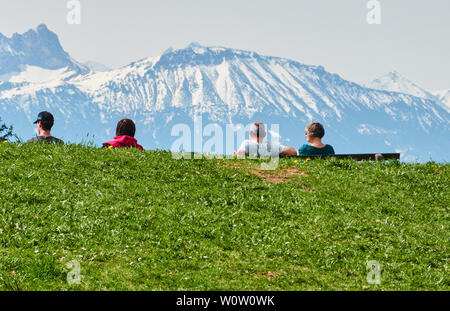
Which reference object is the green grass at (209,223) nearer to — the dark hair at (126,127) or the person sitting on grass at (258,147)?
the person sitting on grass at (258,147)

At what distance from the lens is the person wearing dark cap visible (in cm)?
1655

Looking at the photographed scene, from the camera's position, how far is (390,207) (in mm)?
13539

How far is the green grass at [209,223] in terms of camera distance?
9.13 m

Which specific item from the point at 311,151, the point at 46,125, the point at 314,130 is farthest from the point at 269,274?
the point at 46,125

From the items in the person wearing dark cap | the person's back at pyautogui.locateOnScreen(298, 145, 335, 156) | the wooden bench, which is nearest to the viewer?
the person wearing dark cap

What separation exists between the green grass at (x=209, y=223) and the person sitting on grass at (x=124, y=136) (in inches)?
46.8

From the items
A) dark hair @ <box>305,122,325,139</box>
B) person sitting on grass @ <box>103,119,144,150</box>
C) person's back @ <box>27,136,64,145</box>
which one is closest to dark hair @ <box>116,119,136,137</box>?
person sitting on grass @ <box>103,119,144,150</box>

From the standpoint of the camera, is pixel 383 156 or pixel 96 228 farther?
pixel 383 156

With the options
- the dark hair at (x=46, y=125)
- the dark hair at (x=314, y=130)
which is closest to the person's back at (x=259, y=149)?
the dark hair at (x=314, y=130)

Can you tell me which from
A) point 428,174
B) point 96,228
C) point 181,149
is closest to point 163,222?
point 96,228

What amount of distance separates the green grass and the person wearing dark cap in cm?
101

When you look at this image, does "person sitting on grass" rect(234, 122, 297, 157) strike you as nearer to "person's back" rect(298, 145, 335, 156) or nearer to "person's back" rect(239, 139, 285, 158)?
"person's back" rect(239, 139, 285, 158)
